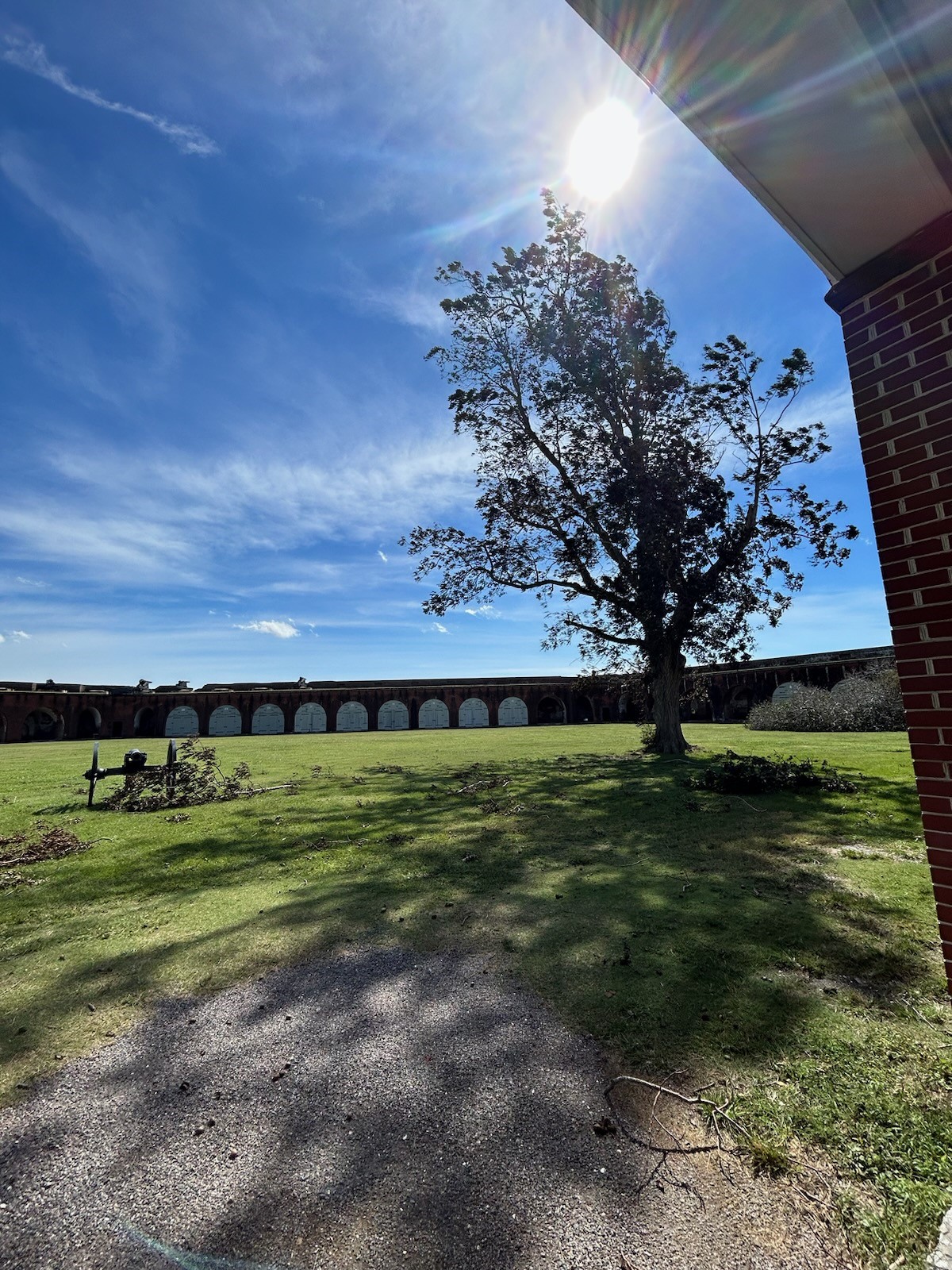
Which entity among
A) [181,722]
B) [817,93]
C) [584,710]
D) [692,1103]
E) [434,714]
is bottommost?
[692,1103]

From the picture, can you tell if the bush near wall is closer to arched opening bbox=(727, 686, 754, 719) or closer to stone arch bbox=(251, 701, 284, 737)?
arched opening bbox=(727, 686, 754, 719)

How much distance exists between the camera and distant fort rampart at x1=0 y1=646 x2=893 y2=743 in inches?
1455

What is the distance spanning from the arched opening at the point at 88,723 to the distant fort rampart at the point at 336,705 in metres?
0.08

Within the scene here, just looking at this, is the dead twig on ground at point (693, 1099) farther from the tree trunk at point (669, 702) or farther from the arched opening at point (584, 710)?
the arched opening at point (584, 710)

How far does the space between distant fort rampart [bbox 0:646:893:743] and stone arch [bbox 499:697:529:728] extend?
0.07 metres

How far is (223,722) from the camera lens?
4262 centimetres

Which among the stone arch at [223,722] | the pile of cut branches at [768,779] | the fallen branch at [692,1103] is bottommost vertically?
the fallen branch at [692,1103]

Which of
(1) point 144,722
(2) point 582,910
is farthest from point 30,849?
(1) point 144,722

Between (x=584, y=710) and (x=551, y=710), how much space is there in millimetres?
2800

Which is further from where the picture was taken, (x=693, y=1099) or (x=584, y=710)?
(x=584, y=710)

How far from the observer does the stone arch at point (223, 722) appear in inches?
1672

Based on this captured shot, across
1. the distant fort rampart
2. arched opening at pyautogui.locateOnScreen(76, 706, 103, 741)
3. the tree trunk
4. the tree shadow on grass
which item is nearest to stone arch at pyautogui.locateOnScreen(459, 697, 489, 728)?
the distant fort rampart

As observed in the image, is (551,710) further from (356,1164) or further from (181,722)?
Result: (356,1164)

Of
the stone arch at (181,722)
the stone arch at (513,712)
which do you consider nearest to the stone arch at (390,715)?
the stone arch at (513,712)
